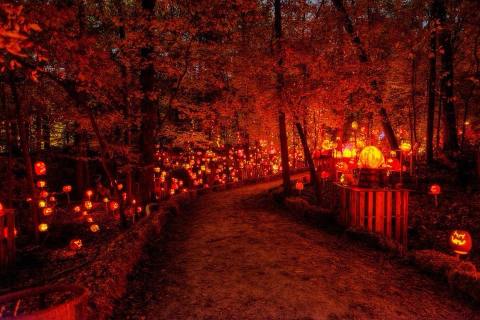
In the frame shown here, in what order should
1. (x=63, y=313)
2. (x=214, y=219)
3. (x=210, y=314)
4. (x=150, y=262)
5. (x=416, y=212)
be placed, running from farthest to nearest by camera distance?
(x=416, y=212), (x=214, y=219), (x=150, y=262), (x=210, y=314), (x=63, y=313)

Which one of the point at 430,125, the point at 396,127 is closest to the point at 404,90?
the point at 396,127

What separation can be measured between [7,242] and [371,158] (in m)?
11.7

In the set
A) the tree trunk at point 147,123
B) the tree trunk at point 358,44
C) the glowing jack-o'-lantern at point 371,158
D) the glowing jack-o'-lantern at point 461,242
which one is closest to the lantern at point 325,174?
the tree trunk at point 358,44

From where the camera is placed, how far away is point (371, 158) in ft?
37.4

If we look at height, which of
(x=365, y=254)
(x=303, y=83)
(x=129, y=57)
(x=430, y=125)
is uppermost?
(x=129, y=57)

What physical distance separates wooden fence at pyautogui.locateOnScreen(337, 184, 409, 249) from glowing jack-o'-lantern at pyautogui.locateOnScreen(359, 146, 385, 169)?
1.89 m

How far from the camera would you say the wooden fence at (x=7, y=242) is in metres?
9.77

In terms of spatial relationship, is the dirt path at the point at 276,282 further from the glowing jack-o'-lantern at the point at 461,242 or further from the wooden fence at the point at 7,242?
the wooden fence at the point at 7,242

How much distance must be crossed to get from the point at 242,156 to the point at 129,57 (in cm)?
1583

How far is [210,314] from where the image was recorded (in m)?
5.11

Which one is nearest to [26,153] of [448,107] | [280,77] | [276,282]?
[280,77]

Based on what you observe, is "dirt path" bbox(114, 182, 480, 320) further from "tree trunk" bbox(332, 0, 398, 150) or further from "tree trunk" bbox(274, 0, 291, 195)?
"tree trunk" bbox(332, 0, 398, 150)

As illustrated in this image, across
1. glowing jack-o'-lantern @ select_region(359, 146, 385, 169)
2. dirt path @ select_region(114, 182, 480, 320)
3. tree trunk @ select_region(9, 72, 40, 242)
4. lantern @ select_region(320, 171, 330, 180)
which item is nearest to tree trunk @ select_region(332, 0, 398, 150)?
glowing jack-o'-lantern @ select_region(359, 146, 385, 169)

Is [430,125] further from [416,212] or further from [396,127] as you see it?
[396,127]
